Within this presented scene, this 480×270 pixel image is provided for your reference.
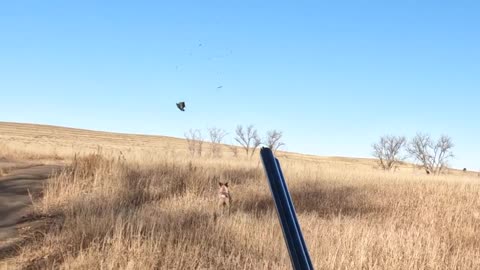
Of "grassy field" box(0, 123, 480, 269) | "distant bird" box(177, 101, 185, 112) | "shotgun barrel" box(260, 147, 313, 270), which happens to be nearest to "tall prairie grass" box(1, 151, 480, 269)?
"grassy field" box(0, 123, 480, 269)

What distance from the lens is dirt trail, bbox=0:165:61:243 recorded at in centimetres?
530

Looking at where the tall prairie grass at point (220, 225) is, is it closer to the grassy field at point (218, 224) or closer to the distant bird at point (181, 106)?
the grassy field at point (218, 224)

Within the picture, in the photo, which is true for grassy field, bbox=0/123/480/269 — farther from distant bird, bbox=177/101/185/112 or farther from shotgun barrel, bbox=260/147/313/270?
shotgun barrel, bbox=260/147/313/270

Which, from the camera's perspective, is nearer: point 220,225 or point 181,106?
point 181,106

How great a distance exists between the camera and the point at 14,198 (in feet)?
22.5

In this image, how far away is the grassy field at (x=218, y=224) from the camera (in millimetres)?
3930

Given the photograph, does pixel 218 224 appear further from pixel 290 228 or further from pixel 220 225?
pixel 290 228

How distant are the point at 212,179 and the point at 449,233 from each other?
205 inches

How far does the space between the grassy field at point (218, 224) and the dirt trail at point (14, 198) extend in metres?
0.27

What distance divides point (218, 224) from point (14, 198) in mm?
3753

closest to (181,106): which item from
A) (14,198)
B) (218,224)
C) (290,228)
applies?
(290,228)

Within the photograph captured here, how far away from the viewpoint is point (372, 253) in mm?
4598

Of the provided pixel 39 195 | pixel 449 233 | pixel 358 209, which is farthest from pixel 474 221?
pixel 39 195

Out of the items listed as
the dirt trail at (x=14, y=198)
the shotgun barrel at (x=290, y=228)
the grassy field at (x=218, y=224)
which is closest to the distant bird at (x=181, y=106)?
the shotgun barrel at (x=290, y=228)
